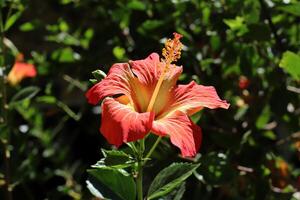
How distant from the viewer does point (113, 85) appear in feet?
3.29

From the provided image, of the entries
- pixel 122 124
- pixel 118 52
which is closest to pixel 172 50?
pixel 122 124

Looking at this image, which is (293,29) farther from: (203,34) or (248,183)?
(248,183)

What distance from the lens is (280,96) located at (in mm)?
1541

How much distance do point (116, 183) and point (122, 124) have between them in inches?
6.2

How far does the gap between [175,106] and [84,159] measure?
1839 mm

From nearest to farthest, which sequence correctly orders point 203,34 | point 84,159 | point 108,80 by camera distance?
point 108,80 → point 203,34 → point 84,159

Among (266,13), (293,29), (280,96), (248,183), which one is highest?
(266,13)

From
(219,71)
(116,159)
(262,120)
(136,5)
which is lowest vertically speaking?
(262,120)

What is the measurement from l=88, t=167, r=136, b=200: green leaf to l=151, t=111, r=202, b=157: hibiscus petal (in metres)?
0.13

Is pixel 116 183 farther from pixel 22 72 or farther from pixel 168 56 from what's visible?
pixel 22 72

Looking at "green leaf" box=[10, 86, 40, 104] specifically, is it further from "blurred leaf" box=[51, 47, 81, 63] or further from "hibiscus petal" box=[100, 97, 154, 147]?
"hibiscus petal" box=[100, 97, 154, 147]

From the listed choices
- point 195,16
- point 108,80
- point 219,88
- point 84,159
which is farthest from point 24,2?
point 84,159

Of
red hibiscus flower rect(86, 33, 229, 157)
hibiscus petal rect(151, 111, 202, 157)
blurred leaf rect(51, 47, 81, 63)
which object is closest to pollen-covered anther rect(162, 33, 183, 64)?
red hibiscus flower rect(86, 33, 229, 157)

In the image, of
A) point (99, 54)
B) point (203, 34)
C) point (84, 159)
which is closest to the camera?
point (203, 34)
